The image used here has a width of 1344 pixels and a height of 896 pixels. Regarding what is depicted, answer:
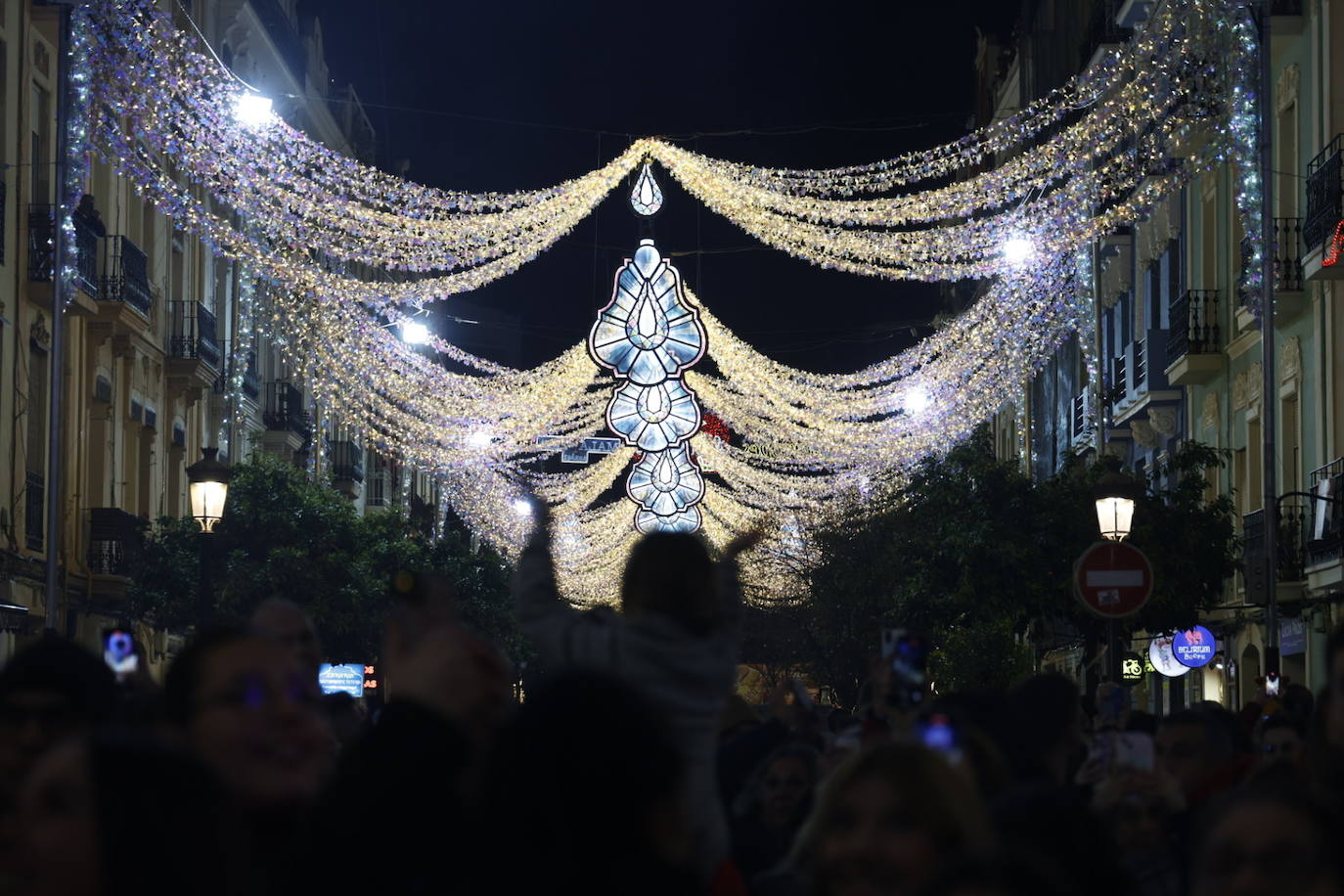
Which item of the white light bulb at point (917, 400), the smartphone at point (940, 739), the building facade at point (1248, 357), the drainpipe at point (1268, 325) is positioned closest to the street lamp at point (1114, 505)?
the building facade at point (1248, 357)

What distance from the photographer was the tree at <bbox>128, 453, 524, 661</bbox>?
33.8 meters

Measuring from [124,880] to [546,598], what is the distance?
367 cm

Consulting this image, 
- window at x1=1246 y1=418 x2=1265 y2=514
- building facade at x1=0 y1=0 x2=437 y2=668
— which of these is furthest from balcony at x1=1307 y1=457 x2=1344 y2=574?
building facade at x1=0 y1=0 x2=437 y2=668

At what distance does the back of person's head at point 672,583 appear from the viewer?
6605mm

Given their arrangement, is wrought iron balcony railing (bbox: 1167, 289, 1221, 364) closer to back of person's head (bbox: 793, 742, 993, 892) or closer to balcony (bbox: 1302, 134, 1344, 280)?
balcony (bbox: 1302, 134, 1344, 280)

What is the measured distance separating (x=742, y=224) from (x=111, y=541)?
12.7 m

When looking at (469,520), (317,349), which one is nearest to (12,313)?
(317,349)

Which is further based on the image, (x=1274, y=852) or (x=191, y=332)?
(x=191, y=332)

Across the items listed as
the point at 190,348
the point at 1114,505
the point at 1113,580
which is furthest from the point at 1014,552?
the point at 190,348

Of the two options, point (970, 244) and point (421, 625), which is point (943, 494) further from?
point (421, 625)

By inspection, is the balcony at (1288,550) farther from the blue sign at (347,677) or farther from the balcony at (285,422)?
the balcony at (285,422)

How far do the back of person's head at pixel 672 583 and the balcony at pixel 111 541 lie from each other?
91.6 ft

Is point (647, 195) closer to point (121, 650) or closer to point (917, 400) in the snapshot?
point (917, 400)

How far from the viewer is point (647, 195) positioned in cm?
2566
